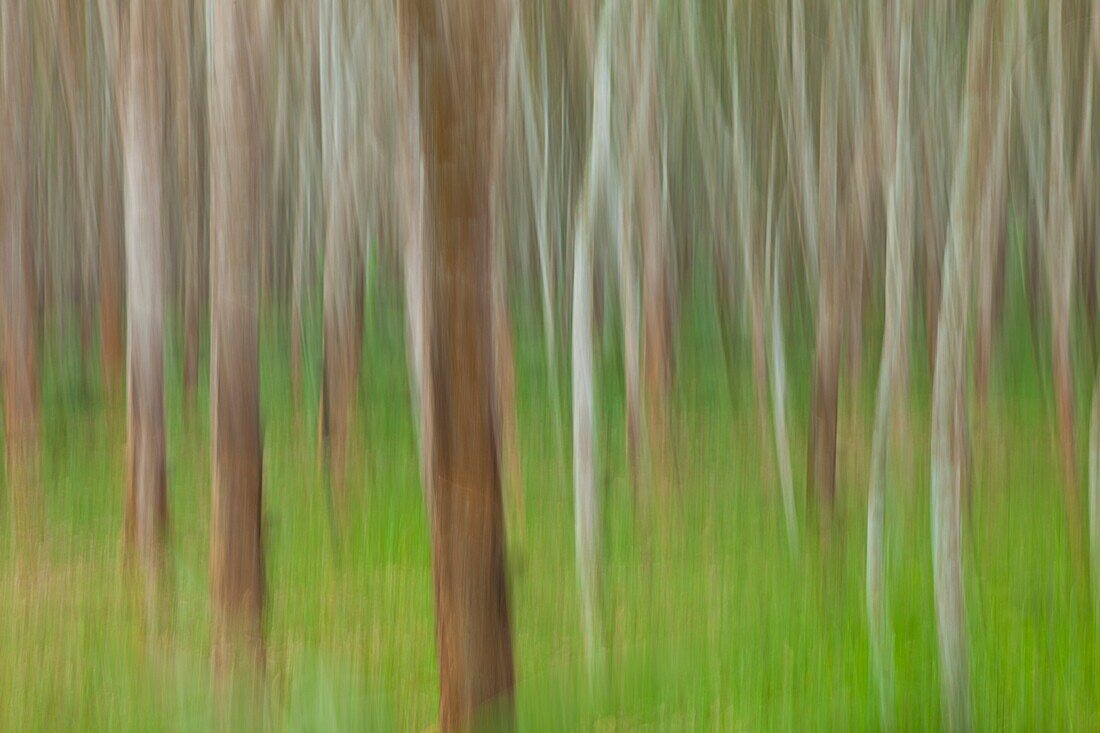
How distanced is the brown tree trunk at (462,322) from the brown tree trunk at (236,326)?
3.26 feet

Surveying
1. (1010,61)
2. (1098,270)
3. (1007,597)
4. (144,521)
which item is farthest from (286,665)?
(1098,270)

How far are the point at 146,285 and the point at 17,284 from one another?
275cm

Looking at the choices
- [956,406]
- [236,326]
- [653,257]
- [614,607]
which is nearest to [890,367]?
[956,406]

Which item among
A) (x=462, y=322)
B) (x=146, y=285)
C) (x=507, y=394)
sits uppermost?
(x=146, y=285)

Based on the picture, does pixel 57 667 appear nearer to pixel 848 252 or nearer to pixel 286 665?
pixel 286 665

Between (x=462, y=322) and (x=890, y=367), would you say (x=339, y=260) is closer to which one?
(x=890, y=367)

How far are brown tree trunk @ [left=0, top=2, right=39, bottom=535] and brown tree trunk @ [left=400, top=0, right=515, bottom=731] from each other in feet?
11.0

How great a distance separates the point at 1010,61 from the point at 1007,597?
1.86m

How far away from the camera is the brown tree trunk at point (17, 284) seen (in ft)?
19.3

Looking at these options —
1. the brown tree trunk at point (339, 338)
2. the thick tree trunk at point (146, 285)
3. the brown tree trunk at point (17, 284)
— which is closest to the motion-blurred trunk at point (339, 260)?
the brown tree trunk at point (339, 338)

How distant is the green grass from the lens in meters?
3.45

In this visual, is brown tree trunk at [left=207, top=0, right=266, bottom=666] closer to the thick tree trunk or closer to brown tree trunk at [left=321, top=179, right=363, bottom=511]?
the thick tree trunk

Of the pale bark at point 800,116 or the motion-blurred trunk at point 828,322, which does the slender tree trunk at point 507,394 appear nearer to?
the motion-blurred trunk at point 828,322

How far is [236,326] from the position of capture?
357 cm
